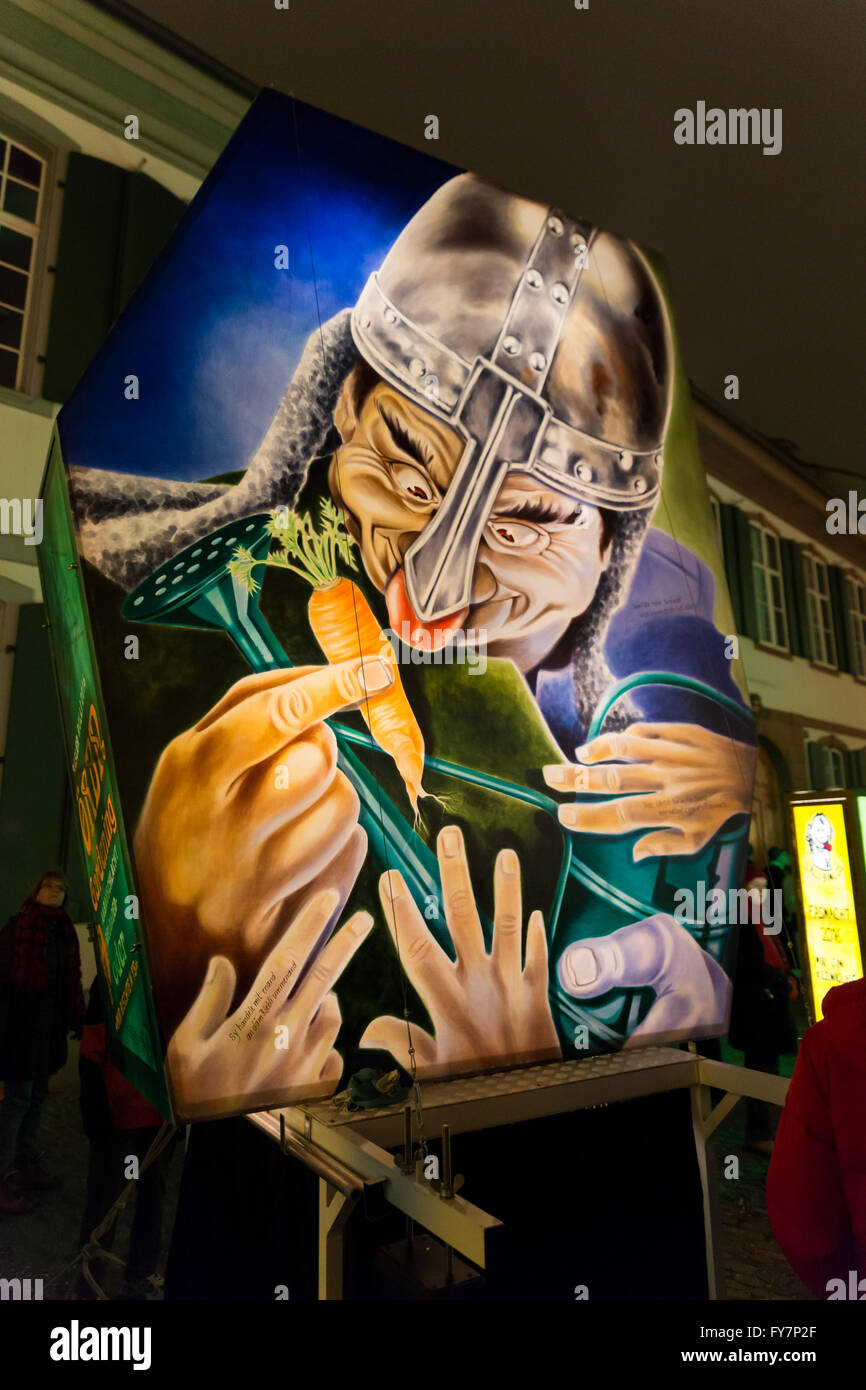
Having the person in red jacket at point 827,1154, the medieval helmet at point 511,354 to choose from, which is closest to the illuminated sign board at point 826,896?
the medieval helmet at point 511,354

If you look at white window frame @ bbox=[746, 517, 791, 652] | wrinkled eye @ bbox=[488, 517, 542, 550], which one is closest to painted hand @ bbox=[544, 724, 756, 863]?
wrinkled eye @ bbox=[488, 517, 542, 550]

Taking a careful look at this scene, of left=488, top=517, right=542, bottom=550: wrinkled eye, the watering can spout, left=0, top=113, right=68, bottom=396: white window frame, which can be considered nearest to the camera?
the watering can spout

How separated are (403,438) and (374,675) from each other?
1.90 ft

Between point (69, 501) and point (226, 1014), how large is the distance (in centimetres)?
97

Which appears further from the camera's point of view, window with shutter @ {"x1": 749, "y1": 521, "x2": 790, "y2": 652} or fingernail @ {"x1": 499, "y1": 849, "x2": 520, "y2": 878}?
window with shutter @ {"x1": 749, "y1": 521, "x2": 790, "y2": 652}

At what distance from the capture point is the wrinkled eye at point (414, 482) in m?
1.92

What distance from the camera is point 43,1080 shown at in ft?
10.8

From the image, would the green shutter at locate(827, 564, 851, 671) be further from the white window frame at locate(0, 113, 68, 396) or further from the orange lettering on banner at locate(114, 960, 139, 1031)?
the orange lettering on banner at locate(114, 960, 139, 1031)

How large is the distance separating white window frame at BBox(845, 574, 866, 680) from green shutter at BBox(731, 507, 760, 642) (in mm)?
1222

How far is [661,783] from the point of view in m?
2.24

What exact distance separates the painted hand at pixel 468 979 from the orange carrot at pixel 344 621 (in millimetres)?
203

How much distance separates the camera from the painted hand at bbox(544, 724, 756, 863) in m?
2.08

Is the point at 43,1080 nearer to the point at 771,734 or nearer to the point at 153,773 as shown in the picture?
the point at 153,773
